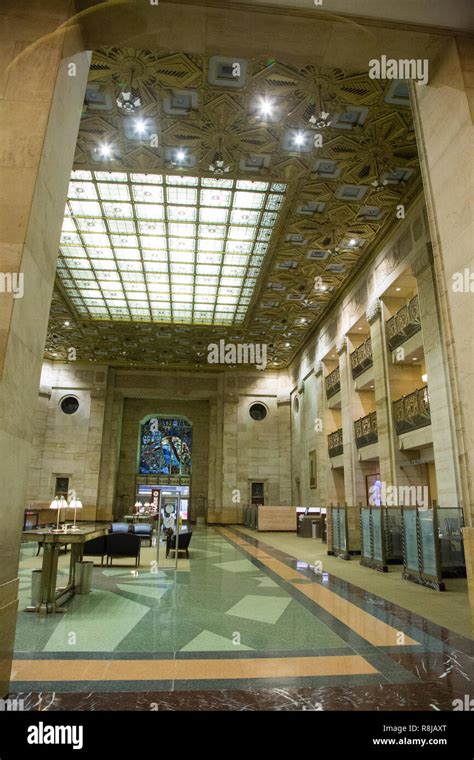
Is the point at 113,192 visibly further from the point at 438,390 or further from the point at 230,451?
the point at 230,451

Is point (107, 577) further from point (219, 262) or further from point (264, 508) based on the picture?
point (264, 508)

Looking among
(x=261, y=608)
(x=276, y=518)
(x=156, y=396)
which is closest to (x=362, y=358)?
(x=276, y=518)

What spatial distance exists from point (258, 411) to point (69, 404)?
1114 cm

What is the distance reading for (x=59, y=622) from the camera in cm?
484

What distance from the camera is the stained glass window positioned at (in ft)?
100

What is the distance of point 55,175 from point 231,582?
20.6 feet

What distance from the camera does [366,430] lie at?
15.1 meters

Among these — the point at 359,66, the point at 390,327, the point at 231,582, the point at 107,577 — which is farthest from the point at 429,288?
the point at 107,577

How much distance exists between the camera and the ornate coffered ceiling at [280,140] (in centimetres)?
860

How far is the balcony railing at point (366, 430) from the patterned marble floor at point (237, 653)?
8372 mm

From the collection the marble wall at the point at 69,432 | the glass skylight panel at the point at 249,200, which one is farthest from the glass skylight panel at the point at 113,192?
the marble wall at the point at 69,432

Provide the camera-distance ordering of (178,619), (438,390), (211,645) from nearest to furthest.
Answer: (211,645) → (178,619) → (438,390)

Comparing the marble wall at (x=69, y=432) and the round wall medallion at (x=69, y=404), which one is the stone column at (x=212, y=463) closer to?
the marble wall at (x=69, y=432)

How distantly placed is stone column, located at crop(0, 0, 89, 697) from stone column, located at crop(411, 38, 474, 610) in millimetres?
3212
